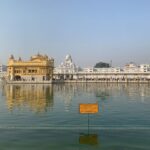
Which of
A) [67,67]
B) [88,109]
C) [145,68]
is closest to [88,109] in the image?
[88,109]

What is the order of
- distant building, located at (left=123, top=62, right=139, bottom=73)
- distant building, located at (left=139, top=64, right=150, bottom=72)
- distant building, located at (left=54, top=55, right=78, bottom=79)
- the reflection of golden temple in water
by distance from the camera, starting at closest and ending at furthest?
1. the reflection of golden temple in water
2. distant building, located at (left=123, top=62, right=139, bottom=73)
3. distant building, located at (left=139, top=64, right=150, bottom=72)
4. distant building, located at (left=54, top=55, right=78, bottom=79)

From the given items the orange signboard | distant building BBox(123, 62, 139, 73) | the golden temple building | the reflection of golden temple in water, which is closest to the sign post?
the orange signboard

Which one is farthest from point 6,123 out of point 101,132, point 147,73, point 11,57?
point 147,73

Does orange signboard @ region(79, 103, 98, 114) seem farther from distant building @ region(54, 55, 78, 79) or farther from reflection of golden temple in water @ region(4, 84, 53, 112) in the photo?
distant building @ region(54, 55, 78, 79)

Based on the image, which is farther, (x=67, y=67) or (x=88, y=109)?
(x=67, y=67)

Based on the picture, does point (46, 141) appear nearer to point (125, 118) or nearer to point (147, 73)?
point (125, 118)

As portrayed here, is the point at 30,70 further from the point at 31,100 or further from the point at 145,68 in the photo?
the point at 31,100

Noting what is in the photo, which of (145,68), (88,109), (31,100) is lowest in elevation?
(31,100)

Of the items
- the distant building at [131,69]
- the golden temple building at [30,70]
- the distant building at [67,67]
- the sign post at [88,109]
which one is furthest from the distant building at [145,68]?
the sign post at [88,109]

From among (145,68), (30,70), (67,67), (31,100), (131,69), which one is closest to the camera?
(31,100)

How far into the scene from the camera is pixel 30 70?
9631cm

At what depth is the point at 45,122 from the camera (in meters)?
14.4

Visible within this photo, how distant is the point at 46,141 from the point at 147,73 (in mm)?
106987

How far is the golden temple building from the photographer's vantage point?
94562 millimetres
